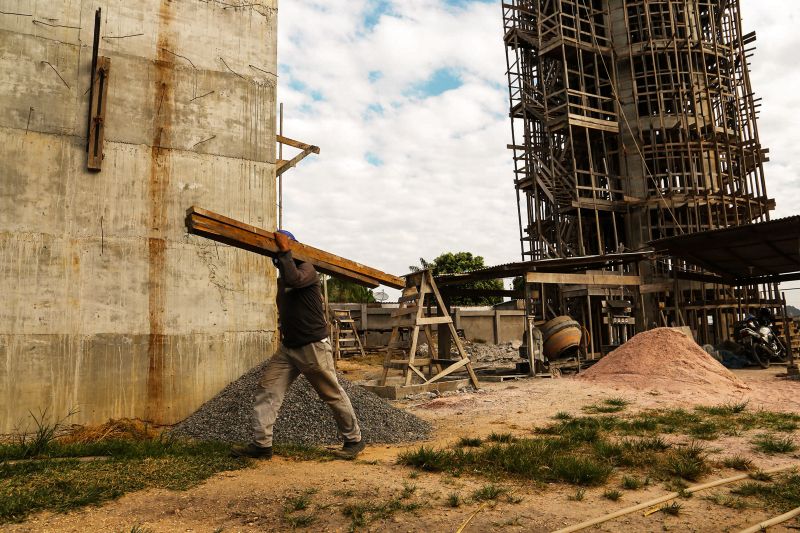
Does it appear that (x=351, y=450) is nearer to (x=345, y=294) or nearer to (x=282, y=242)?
(x=282, y=242)

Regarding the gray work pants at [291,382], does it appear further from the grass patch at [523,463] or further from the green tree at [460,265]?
the green tree at [460,265]

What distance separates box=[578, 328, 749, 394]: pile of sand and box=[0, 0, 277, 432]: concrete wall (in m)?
7.48

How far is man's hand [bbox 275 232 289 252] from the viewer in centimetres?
537

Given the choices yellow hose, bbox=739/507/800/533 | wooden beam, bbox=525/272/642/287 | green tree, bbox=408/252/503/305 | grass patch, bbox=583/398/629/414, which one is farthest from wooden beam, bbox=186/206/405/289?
green tree, bbox=408/252/503/305

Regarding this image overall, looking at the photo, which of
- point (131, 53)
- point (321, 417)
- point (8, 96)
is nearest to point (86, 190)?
point (8, 96)

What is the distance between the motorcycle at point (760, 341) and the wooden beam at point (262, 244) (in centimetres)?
1359

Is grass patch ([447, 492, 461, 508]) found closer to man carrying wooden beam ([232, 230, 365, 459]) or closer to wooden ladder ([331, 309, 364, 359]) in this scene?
man carrying wooden beam ([232, 230, 365, 459])

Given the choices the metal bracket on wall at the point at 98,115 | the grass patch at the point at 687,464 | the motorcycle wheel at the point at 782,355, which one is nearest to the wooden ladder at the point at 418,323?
the metal bracket on wall at the point at 98,115

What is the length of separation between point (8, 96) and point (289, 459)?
5.61 m

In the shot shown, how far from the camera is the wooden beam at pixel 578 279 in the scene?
14.4m

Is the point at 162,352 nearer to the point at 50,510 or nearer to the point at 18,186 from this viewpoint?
the point at 18,186

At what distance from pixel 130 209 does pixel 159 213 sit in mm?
344

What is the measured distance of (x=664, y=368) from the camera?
11.5 meters

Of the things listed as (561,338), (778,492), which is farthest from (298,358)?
(561,338)
